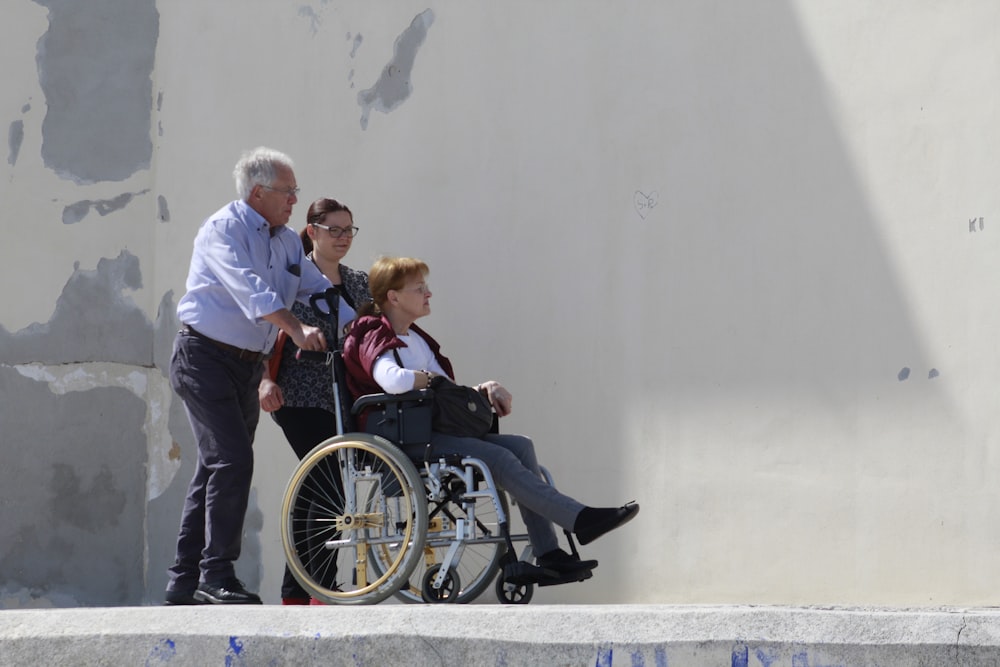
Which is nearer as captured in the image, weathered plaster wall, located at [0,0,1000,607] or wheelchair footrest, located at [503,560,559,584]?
wheelchair footrest, located at [503,560,559,584]

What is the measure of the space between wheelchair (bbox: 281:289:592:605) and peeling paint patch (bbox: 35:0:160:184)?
1844 mm

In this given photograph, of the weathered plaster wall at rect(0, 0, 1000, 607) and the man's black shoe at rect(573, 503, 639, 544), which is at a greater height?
the weathered plaster wall at rect(0, 0, 1000, 607)

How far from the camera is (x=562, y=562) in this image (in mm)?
3879

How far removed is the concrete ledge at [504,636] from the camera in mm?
2902

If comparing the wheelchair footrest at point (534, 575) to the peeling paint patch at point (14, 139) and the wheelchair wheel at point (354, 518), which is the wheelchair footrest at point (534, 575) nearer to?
the wheelchair wheel at point (354, 518)

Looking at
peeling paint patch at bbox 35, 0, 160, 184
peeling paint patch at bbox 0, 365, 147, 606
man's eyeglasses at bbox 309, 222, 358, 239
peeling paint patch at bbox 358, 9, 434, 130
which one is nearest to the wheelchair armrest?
man's eyeglasses at bbox 309, 222, 358, 239

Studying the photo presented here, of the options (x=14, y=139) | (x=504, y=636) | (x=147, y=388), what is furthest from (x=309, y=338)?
(x=14, y=139)

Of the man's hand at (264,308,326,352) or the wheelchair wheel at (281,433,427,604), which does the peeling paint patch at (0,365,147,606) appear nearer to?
the wheelchair wheel at (281,433,427,604)

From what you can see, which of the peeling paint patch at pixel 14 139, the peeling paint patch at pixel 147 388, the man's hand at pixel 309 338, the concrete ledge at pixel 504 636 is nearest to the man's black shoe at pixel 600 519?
the concrete ledge at pixel 504 636

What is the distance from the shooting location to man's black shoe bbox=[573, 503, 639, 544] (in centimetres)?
376

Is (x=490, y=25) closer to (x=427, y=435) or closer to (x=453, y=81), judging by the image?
(x=453, y=81)

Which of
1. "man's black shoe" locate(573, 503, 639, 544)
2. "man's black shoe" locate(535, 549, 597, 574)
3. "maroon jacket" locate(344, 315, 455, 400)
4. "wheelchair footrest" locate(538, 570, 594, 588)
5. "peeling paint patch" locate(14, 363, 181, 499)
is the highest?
"maroon jacket" locate(344, 315, 455, 400)

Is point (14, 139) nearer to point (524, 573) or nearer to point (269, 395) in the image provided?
point (269, 395)

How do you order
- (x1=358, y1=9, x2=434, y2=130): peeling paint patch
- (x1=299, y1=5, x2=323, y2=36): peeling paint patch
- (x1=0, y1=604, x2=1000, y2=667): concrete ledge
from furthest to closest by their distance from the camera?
(x1=299, y1=5, x2=323, y2=36): peeling paint patch
(x1=358, y1=9, x2=434, y2=130): peeling paint patch
(x1=0, y1=604, x2=1000, y2=667): concrete ledge
